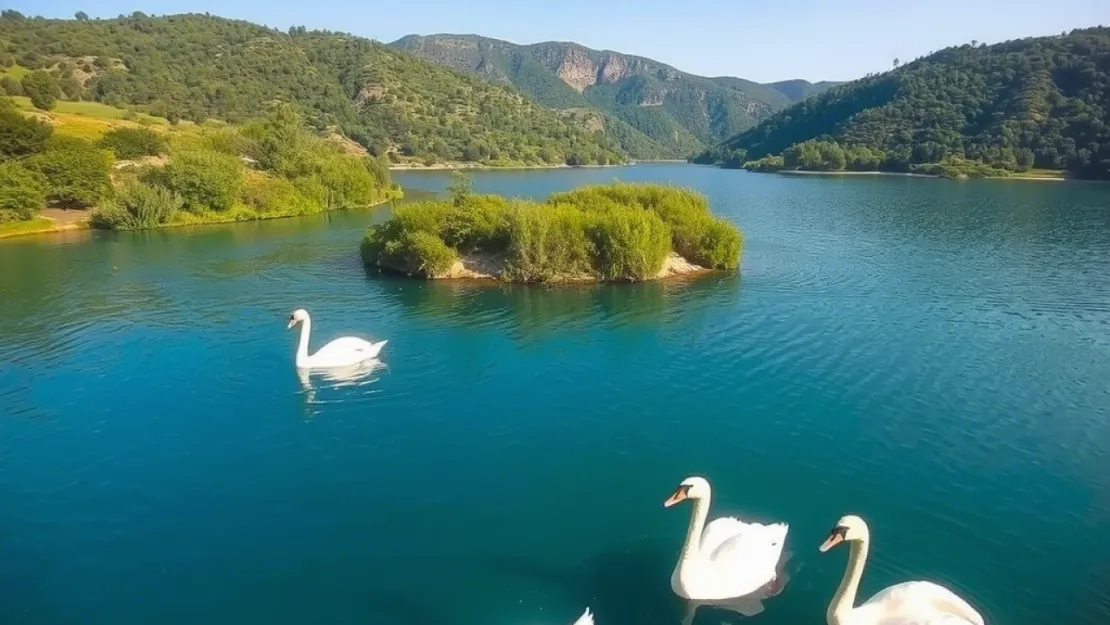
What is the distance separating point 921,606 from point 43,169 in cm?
7332

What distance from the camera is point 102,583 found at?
12.4 meters

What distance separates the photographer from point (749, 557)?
37.4 ft

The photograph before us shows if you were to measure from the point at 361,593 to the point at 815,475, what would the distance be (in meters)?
10.3

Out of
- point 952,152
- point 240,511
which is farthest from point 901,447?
point 952,152

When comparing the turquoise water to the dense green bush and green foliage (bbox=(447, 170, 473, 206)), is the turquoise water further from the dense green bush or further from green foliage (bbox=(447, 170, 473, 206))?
the dense green bush

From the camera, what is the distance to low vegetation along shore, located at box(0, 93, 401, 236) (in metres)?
57.4

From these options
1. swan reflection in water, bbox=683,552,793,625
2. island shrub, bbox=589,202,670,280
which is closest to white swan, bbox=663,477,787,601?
swan reflection in water, bbox=683,552,793,625

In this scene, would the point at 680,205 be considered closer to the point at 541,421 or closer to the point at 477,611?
the point at 541,421

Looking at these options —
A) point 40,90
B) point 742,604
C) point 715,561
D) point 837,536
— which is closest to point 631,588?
point 715,561

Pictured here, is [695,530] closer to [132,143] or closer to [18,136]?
[18,136]

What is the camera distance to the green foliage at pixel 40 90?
94.8 m

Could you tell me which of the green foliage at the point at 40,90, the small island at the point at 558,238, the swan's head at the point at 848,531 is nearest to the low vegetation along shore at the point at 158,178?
the green foliage at the point at 40,90

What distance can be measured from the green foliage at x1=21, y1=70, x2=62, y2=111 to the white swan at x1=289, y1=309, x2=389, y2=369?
324ft

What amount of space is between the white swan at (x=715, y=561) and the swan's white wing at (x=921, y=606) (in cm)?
181
